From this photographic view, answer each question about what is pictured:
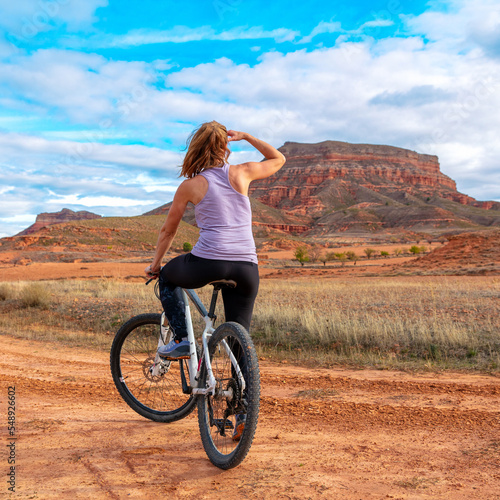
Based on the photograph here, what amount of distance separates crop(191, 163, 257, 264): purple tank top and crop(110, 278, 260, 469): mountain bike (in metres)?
0.23

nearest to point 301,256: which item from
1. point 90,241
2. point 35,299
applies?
point 35,299

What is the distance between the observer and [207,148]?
3277mm

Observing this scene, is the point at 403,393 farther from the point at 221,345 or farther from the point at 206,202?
the point at 206,202

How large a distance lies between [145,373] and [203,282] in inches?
54.9

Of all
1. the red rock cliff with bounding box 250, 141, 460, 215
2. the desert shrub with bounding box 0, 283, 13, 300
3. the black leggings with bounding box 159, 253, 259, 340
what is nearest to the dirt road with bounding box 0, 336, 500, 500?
the black leggings with bounding box 159, 253, 259, 340

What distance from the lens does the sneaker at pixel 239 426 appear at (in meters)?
3.07

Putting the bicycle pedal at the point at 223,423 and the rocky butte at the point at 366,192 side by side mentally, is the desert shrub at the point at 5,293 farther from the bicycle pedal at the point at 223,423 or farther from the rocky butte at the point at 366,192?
the rocky butte at the point at 366,192

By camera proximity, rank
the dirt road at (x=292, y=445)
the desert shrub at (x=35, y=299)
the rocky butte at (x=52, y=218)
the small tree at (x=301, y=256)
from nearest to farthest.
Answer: the dirt road at (x=292, y=445), the desert shrub at (x=35, y=299), the small tree at (x=301, y=256), the rocky butte at (x=52, y=218)

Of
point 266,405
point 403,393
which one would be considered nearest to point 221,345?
point 266,405

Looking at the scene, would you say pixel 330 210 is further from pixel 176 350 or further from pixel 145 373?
pixel 176 350

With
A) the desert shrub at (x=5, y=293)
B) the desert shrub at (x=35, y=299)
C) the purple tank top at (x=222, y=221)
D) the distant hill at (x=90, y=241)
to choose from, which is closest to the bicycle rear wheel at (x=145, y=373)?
the purple tank top at (x=222, y=221)

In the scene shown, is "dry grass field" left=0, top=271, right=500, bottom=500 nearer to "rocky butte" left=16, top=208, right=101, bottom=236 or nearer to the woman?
the woman

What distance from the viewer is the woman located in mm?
3182

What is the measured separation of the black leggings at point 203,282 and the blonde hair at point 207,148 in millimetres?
669
